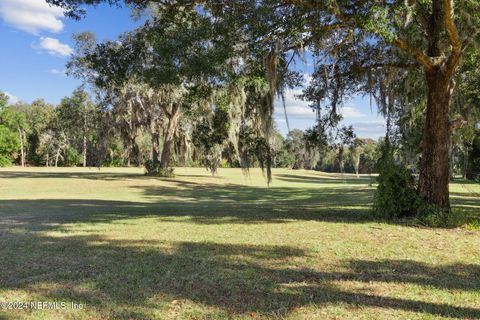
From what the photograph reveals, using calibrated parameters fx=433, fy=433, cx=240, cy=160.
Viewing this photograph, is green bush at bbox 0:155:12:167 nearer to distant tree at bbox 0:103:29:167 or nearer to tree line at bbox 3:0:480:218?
distant tree at bbox 0:103:29:167

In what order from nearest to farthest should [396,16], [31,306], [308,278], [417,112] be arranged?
[31,306], [308,278], [396,16], [417,112]

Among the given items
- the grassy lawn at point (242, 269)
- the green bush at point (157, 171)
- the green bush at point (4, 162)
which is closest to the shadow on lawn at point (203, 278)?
the grassy lawn at point (242, 269)

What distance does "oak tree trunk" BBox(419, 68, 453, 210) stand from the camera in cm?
929

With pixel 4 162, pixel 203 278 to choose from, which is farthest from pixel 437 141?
pixel 4 162

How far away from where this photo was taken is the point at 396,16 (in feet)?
24.6

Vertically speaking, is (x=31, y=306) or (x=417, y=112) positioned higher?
(x=417, y=112)

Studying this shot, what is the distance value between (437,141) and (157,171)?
2321 cm

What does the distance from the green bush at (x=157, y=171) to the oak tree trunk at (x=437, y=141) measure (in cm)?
2218

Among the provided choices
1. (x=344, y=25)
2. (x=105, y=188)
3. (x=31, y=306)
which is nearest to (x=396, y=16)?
(x=344, y=25)

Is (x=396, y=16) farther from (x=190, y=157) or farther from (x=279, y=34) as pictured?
(x=190, y=157)

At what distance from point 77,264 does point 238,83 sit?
580 cm

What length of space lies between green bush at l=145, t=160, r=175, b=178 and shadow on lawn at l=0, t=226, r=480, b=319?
23081 mm

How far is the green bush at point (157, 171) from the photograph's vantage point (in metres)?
29.8

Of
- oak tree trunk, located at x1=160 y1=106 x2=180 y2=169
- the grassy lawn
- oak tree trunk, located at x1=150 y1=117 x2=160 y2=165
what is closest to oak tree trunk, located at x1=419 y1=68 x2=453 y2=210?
the grassy lawn
